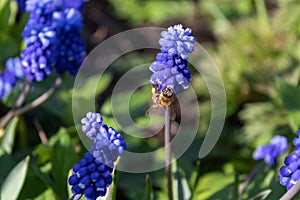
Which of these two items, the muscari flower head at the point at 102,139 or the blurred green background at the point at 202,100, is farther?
the blurred green background at the point at 202,100

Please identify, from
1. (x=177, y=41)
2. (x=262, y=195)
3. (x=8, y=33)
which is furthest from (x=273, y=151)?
(x=8, y=33)

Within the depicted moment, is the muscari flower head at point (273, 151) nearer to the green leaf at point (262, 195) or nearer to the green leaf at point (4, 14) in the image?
the green leaf at point (262, 195)

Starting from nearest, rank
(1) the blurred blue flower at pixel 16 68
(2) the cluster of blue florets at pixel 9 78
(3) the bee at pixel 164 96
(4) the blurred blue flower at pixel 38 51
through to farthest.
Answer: (3) the bee at pixel 164 96
(4) the blurred blue flower at pixel 38 51
(1) the blurred blue flower at pixel 16 68
(2) the cluster of blue florets at pixel 9 78

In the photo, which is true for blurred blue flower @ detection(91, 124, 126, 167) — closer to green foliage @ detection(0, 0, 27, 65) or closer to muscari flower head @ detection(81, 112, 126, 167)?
muscari flower head @ detection(81, 112, 126, 167)

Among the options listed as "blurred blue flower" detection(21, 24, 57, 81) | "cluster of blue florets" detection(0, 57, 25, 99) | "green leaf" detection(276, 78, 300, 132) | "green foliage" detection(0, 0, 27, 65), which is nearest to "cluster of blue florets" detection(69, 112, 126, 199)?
"blurred blue flower" detection(21, 24, 57, 81)

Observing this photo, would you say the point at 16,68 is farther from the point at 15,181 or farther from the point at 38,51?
the point at 15,181

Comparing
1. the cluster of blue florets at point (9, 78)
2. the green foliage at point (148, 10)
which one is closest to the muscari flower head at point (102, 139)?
the cluster of blue florets at point (9, 78)

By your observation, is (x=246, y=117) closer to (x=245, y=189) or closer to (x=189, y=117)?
(x=189, y=117)
